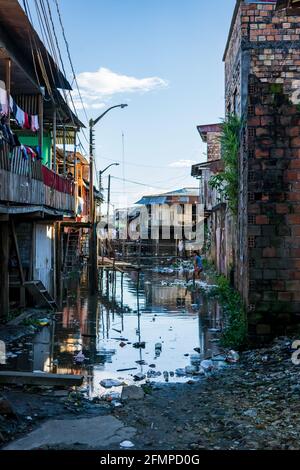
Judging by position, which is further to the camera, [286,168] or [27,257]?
[27,257]

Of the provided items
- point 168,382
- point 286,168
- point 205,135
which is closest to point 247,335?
point 168,382

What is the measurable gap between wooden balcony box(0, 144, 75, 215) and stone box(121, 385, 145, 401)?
516 centimetres

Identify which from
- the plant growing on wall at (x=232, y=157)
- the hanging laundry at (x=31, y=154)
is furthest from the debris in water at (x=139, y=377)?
the plant growing on wall at (x=232, y=157)

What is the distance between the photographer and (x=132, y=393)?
286 inches

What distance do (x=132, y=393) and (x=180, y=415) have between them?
1.01 m

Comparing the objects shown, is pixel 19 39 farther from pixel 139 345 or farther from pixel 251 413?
pixel 251 413

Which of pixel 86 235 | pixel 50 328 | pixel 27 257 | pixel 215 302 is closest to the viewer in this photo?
pixel 50 328

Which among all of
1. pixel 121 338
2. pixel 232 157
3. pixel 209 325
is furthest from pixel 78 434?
pixel 232 157

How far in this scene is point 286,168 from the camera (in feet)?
32.5

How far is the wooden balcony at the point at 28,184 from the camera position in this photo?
1096 cm

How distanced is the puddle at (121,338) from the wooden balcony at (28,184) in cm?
319

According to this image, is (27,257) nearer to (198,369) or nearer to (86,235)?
(198,369)

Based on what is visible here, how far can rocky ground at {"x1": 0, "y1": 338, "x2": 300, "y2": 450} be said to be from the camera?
5352 millimetres

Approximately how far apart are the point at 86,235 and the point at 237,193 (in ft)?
75.2
